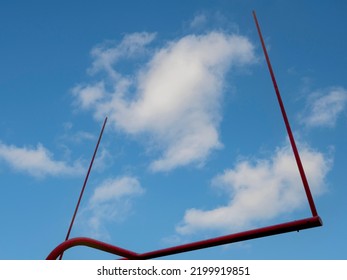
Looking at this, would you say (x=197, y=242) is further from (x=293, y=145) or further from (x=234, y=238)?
(x=293, y=145)

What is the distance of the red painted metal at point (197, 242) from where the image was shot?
3807mm

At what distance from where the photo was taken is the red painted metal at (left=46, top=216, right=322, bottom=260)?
3.81m

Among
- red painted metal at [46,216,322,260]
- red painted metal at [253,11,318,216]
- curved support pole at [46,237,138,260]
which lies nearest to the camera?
red painted metal at [46,216,322,260]

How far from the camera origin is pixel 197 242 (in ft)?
14.3

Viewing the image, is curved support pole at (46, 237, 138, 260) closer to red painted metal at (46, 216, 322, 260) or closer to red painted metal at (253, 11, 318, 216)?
red painted metal at (46, 216, 322, 260)

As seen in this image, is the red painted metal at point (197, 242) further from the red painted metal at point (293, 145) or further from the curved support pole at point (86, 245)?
the red painted metal at point (293, 145)

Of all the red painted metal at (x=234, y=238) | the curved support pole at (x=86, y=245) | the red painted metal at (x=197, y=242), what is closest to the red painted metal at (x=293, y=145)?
the red painted metal at (x=234, y=238)

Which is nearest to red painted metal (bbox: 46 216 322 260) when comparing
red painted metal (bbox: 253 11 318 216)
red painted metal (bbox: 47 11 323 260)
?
red painted metal (bbox: 47 11 323 260)

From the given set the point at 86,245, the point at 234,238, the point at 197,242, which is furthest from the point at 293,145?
the point at 86,245

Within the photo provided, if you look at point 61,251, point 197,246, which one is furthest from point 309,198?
point 61,251

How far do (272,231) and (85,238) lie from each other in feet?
8.89
